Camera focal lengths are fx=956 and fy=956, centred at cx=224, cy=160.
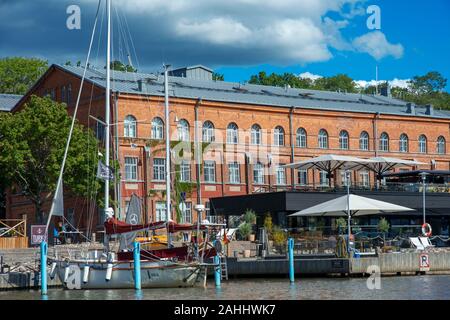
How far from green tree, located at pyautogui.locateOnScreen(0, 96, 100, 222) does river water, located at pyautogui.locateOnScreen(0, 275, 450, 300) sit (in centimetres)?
1872

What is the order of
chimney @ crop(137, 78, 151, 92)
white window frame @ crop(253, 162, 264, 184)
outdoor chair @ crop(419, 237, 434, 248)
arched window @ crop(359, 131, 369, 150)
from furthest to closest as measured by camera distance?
arched window @ crop(359, 131, 369, 150), white window frame @ crop(253, 162, 264, 184), chimney @ crop(137, 78, 151, 92), outdoor chair @ crop(419, 237, 434, 248)

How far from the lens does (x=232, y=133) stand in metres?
73.6

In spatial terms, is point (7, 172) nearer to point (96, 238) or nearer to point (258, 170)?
point (96, 238)

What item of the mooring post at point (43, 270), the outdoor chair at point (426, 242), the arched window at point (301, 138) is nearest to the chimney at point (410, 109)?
the arched window at point (301, 138)

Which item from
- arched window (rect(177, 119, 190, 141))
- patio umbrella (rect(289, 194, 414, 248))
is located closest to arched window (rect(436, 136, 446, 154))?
arched window (rect(177, 119, 190, 141))

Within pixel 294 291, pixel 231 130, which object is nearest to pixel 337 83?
pixel 231 130

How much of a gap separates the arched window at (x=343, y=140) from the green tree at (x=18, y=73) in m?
36.0

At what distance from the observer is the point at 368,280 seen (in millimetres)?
41906

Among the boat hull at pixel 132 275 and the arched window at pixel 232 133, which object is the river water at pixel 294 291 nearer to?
the boat hull at pixel 132 275

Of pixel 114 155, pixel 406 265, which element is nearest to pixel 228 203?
pixel 114 155

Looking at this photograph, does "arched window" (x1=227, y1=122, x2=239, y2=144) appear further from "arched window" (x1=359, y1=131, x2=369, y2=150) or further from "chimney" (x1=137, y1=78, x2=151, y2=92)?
"arched window" (x1=359, y1=131, x2=369, y2=150)

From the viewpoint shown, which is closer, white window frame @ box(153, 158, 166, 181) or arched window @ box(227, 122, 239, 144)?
white window frame @ box(153, 158, 166, 181)

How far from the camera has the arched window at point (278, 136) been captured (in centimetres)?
7550

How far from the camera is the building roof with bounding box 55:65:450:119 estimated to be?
71375 mm
